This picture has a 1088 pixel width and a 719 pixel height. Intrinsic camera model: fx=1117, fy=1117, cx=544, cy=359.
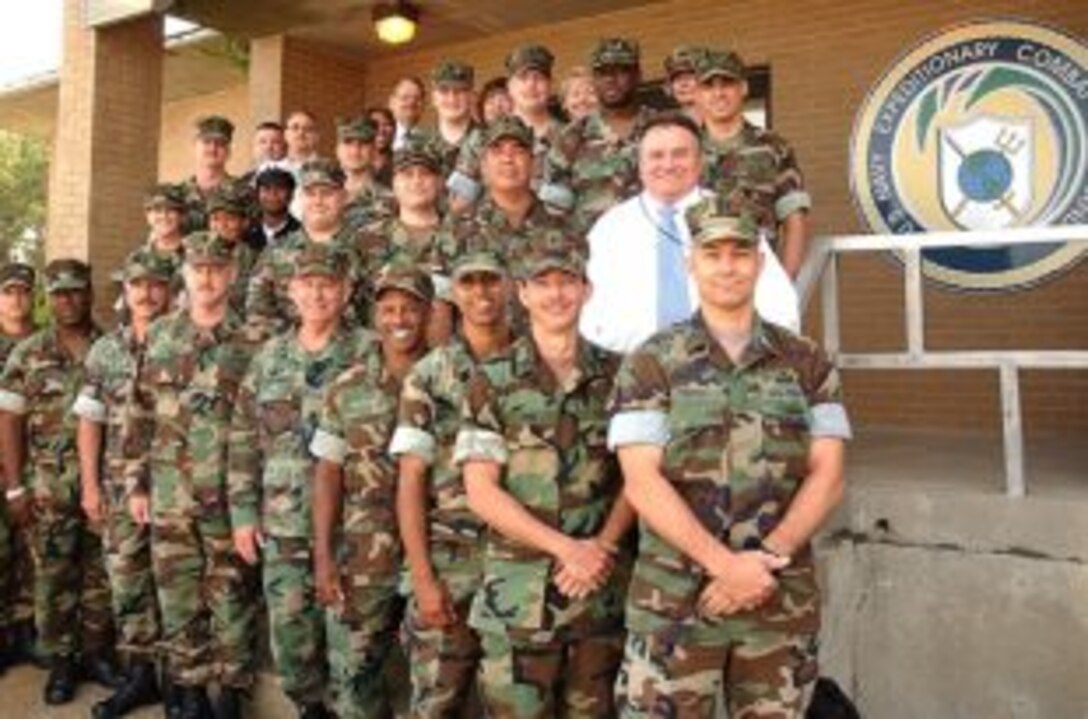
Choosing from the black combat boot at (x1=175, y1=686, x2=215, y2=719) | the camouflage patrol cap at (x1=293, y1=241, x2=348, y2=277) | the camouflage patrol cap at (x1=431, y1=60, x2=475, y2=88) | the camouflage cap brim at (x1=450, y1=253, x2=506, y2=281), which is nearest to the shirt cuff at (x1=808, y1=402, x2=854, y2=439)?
the camouflage cap brim at (x1=450, y1=253, x2=506, y2=281)

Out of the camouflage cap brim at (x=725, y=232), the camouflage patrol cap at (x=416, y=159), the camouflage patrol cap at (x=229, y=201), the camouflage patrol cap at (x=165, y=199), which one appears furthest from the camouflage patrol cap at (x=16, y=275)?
the camouflage cap brim at (x=725, y=232)

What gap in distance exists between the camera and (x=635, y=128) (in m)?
4.21

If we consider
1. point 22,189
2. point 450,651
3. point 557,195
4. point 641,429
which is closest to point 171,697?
point 450,651

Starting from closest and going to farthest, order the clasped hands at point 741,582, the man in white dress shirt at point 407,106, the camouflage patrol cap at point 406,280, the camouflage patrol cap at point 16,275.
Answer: the clasped hands at point 741,582
the camouflage patrol cap at point 406,280
the camouflage patrol cap at point 16,275
the man in white dress shirt at point 407,106

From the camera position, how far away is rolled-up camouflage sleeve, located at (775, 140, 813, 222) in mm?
4012

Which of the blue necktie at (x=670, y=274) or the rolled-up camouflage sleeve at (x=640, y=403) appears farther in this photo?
the blue necktie at (x=670, y=274)

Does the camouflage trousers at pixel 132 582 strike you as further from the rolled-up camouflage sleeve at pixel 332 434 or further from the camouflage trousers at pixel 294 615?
the rolled-up camouflage sleeve at pixel 332 434

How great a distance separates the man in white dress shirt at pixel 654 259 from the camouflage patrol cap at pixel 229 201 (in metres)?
2.45

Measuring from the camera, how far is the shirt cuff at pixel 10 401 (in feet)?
16.6

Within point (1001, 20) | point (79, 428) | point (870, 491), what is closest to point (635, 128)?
point (870, 491)

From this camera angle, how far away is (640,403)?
2.62 meters

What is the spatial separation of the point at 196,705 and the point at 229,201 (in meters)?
2.22

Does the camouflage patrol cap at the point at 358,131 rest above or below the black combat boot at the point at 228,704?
above

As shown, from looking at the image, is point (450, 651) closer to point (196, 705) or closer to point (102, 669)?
point (196, 705)
